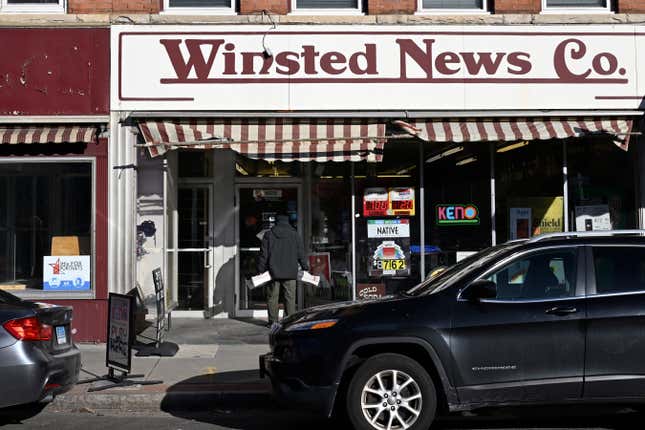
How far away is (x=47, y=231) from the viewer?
1188cm

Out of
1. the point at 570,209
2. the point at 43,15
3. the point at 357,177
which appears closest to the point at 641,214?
the point at 570,209

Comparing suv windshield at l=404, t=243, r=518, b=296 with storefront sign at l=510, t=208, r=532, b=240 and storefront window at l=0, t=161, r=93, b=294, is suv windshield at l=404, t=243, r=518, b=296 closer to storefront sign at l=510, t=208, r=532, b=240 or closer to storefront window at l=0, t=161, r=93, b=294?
storefront sign at l=510, t=208, r=532, b=240

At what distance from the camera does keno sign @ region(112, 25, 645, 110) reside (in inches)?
457

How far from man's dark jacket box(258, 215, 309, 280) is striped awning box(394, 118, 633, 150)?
2399 mm

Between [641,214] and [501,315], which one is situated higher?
[641,214]

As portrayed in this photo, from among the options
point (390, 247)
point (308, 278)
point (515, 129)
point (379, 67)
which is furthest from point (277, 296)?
point (515, 129)

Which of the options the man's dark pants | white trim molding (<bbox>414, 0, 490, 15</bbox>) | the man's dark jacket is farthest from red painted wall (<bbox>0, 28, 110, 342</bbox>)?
white trim molding (<bbox>414, 0, 490, 15</bbox>)

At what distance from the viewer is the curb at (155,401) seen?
320 inches

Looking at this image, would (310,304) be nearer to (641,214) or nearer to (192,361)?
(192,361)

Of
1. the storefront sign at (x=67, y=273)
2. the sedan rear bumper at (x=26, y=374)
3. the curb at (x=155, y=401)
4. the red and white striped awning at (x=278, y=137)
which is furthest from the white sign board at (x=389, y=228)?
the sedan rear bumper at (x=26, y=374)

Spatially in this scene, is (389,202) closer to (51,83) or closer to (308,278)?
(308,278)

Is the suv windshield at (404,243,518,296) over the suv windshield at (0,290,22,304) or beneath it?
over

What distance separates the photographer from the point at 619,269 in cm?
669

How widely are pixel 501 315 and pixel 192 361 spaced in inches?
190
